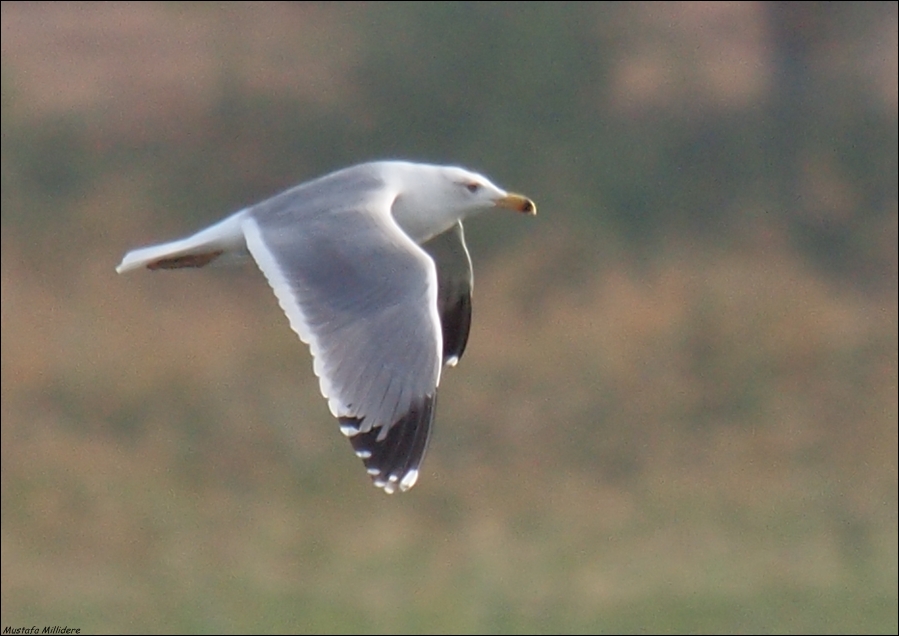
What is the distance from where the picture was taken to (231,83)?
10102 mm

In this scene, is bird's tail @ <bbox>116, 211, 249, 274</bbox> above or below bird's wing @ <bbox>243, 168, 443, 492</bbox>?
below

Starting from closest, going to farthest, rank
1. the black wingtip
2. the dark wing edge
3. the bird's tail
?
the black wingtip → the bird's tail → the dark wing edge

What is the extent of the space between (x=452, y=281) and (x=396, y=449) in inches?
36.8

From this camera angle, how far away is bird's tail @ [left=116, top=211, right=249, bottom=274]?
13.1ft

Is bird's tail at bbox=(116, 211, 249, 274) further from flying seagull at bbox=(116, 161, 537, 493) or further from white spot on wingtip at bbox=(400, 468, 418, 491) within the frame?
white spot on wingtip at bbox=(400, 468, 418, 491)

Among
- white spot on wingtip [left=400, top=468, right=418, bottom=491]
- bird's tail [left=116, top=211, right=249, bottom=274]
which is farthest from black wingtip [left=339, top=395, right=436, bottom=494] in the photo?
bird's tail [left=116, top=211, right=249, bottom=274]

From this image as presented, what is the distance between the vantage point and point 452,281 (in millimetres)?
4320

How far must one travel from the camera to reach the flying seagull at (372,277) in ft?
11.4

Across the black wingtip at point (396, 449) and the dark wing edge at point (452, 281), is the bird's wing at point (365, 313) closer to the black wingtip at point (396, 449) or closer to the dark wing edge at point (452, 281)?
the black wingtip at point (396, 449)

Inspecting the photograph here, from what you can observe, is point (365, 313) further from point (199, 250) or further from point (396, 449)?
point (199, 250)

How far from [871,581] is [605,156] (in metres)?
3.64

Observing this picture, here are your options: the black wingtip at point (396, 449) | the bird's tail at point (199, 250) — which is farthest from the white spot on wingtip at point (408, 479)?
the bird's tail at point (199, 250)

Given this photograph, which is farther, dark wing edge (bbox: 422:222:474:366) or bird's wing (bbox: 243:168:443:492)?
dark wing edge (bbox: 422:222:474:366)

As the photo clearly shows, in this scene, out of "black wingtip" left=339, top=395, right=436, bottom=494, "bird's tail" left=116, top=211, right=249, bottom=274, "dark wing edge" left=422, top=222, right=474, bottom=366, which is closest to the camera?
"black wingtip" left=339, top=395, right=436, bottom=494
